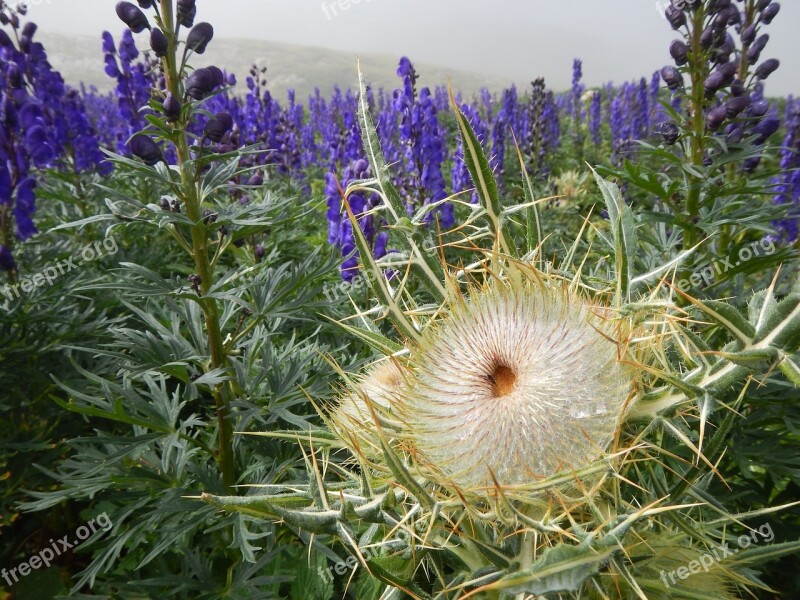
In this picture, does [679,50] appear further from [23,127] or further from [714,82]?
[23,127]

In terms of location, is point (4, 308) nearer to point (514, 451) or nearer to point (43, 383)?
point (43, 383)

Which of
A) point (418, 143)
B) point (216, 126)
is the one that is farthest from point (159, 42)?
point (418, 143)

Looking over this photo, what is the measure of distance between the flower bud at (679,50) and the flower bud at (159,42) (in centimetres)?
219

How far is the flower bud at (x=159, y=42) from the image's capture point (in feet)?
5.62

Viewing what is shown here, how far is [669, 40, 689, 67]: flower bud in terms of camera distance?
238cm

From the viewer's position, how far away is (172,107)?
5.43 ft

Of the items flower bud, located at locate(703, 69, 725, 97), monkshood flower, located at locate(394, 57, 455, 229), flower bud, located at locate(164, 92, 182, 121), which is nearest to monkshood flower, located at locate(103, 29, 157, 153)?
monkshood flower, located at locate(394, 57, 455, 229)

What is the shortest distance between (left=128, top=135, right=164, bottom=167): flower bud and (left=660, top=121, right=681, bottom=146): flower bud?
86.6 inches

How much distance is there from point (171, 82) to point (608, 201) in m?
1.54

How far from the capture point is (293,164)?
22.5ft

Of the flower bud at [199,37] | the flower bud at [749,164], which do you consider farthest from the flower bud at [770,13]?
the flower bud at [199,37]

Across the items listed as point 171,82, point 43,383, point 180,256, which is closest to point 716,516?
point 171,82

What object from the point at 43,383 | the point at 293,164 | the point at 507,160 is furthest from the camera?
the point at 507,160

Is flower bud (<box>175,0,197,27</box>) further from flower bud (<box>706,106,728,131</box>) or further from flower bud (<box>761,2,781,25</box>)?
flower bud (<box>761,2,781,25</box>)
